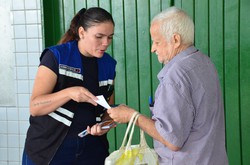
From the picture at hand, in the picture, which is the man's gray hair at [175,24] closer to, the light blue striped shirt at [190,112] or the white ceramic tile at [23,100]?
the light blue striped shirt at [190,112]

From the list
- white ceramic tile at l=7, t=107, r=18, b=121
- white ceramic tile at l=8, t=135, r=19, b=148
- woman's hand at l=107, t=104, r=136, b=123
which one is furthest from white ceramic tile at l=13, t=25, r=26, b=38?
woman's hand at l=107, t=104, r=136, b=123

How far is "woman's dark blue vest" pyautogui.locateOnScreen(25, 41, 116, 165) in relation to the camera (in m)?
2.57

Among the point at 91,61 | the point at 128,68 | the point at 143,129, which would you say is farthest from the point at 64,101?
the point at 128,68

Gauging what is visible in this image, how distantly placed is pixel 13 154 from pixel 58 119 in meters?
2.33

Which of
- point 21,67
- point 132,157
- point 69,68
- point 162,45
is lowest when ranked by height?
point 132,157

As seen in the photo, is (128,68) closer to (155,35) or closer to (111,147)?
(111,147)

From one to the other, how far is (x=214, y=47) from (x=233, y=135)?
2.79 feet

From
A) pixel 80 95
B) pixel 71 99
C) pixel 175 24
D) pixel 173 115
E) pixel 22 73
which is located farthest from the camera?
pixel 22 73

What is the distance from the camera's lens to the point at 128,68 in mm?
4371

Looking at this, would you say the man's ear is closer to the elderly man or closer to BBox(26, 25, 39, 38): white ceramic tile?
the elderly man

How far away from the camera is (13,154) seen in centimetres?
469

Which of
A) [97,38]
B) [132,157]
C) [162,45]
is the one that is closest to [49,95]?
[97,38]

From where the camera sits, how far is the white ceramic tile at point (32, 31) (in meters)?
4.44

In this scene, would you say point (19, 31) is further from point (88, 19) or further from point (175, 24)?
point (175, 24)
